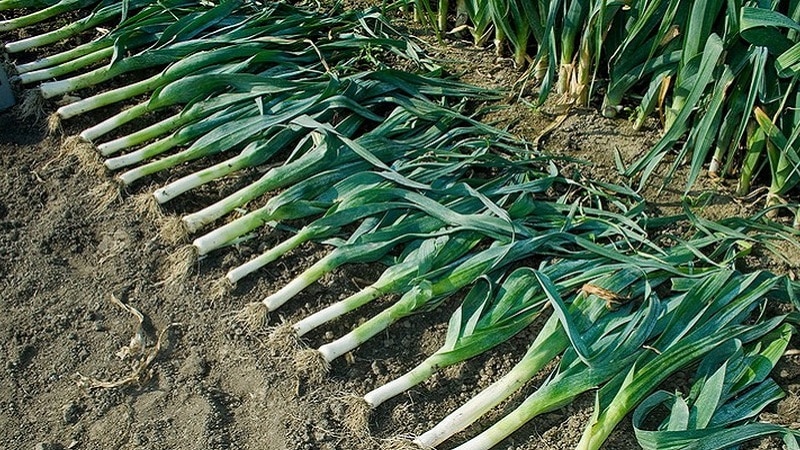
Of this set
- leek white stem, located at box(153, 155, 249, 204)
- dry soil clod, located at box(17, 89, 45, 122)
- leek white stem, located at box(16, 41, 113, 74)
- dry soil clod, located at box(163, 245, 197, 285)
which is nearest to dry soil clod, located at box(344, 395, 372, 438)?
dry soil clod, located at box(163, 245, 197, 285)

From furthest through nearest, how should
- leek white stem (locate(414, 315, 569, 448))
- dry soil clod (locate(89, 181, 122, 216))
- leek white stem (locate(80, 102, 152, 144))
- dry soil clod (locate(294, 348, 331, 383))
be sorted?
leek white stem (locate(80, 102, 152, 144)) → dry soil clod (locate(89, 181, 122, 216)) → dry soil clod (locate(294, 348, 331, 383)) → leek white stem (locate(414, 315, 569, 448))

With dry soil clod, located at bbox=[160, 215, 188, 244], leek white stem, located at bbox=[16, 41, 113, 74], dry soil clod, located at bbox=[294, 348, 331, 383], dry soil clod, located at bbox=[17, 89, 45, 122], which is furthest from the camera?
leek white stem, located at bbox=[16, 41, 113, 74]

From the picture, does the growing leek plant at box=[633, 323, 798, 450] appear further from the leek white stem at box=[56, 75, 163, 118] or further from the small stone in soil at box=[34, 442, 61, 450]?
the leek white stem at box=[56, 75, 163, 118]

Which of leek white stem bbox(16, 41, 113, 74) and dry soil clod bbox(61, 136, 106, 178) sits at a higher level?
leek white stem bbox(16, 41, 113, 74)

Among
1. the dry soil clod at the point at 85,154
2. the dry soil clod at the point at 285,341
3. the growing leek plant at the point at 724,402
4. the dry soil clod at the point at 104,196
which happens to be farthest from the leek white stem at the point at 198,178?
the growing leek plant at the point at 724,402

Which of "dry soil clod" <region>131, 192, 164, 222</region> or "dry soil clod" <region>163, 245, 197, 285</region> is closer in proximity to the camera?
"dry soil clod" <region>163, 245, 197, 285</region>

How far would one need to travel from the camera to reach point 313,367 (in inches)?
86.7

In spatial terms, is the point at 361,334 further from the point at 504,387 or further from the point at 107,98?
the point at 107,98

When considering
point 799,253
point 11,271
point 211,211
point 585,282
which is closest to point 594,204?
point 585,282

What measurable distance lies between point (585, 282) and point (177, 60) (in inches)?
56.3

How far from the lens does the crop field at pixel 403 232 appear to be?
2107mm

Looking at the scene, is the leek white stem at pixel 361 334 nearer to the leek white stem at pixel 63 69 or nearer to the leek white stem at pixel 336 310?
the leek white stem at pixel 336 310

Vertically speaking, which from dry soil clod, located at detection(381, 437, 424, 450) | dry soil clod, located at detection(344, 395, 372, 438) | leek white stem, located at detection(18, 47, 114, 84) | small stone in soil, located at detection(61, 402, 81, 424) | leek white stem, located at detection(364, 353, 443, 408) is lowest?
dry soil clod, located at detection(381, 437, 424, 450)

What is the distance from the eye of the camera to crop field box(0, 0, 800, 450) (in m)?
2.11
